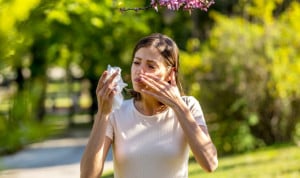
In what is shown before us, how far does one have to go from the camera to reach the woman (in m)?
2.91

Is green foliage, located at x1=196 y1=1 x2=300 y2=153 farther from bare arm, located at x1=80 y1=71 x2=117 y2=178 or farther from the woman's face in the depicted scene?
bare arm, located at x1=80 y1=71 x2=117 y2=178

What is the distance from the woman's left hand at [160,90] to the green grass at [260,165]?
8171 mm

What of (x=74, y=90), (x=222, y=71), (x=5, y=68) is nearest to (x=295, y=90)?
(x=222, y=71)

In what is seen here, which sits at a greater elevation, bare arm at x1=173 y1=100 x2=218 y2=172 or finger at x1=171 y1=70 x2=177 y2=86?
finger at x1=171 y1=70 x2=177 y2=86

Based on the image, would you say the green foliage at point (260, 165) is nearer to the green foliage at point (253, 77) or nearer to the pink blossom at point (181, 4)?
the green foliage at point (253, 77)

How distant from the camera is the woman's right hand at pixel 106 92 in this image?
2.73 metres

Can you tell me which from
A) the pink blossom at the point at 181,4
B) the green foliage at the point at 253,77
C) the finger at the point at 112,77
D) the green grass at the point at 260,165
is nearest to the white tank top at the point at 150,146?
the finger at the point at 112,77

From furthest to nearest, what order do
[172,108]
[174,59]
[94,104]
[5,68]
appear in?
1. [94,104]
2. [174,59]
3. [172,108]
4. [5,68]

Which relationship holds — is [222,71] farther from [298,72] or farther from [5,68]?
[5,68]

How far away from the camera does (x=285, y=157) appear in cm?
1359

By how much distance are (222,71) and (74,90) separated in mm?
19077

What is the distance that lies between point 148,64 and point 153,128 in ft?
0.83

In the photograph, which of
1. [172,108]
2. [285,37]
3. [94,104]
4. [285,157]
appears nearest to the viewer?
[172,108]

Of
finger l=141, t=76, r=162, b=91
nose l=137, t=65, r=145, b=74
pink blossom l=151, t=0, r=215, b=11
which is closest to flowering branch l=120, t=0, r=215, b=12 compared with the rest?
pink blossom l=151, t=0, r=215, b=11
